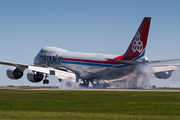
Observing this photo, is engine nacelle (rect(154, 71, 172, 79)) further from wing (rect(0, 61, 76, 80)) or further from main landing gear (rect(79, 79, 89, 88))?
wing (rect(0, 61, 76, 80))

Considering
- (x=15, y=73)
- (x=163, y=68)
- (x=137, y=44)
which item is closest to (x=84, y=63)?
(x=137, y=44)

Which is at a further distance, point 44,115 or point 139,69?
point 139,69

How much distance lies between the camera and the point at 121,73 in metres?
55.0

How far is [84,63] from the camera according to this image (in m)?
60.7

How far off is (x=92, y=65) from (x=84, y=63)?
6.50 feet

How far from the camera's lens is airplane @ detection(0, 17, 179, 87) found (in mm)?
52594

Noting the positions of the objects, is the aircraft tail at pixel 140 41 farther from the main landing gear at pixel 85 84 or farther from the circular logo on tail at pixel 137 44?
the main landing gear at pixel 85 84

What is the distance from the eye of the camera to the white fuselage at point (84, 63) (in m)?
55.7

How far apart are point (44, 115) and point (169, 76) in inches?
→ 1770

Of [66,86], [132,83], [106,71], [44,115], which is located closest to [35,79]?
[66,86]

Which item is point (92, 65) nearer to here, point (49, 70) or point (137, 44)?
point (49, 70)

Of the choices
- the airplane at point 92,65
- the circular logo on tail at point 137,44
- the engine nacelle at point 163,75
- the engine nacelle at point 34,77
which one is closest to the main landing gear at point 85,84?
the airplane at point 92,65

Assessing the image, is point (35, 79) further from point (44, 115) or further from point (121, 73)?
point (44, 115)

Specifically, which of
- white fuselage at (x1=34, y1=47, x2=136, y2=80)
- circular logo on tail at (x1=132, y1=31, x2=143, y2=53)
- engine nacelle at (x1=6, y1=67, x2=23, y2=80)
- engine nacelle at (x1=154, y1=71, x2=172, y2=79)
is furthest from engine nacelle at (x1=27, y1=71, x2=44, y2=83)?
engine nacelle at (x1=154, y1=71, x2=172, y2=79)
